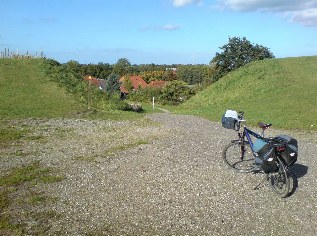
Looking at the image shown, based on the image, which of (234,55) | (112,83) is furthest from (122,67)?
(234,55)

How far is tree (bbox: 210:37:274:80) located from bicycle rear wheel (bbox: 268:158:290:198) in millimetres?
41506

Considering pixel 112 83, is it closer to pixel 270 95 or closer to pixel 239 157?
pixel 270 95

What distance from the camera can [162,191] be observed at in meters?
8.73

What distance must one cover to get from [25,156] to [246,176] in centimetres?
675

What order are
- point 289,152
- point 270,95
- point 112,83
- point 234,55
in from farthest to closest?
point 112,83, point 234,55, point 270,95, point 289,152

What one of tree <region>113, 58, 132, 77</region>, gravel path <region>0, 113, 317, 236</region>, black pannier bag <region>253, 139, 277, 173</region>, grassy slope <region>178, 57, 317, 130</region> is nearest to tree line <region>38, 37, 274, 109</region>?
grassy slope <region>178, 57, 317, 130</region>

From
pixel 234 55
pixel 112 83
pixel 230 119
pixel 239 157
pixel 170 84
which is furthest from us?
pixel 112 83

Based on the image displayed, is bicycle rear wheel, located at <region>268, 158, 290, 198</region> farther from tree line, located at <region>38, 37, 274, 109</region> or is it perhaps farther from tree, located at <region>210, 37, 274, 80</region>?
tree, located at <region>210, 37, 274, 80</region>

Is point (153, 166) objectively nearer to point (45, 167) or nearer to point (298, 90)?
point (45, 167)

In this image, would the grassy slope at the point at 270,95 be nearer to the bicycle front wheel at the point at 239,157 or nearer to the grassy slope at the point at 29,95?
the grassy slope at the point at 29,95

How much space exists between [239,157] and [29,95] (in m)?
18.4

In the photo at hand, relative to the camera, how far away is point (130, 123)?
1966 cm

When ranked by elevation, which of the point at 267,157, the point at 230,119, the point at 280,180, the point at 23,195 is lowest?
the point at 23,195

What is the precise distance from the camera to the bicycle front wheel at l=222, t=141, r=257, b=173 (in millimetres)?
10422
